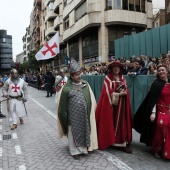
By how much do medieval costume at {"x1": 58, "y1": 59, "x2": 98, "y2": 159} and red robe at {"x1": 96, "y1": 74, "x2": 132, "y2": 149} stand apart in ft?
0.83

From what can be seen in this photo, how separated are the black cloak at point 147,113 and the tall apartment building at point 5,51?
104 m

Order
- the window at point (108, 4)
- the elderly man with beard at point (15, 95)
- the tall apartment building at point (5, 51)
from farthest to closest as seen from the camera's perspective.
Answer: the tall apartment building at point (5, 51) → the window at point (108, 4) → the elderly man with beard at point (15, 95)

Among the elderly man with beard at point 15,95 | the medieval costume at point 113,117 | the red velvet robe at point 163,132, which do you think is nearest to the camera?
the red velvet robe at point 163,132

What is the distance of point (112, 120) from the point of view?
5.68 m

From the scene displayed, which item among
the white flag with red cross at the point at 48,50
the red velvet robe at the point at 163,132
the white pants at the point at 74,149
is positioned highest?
the white flag with red cross at the point at 48,50

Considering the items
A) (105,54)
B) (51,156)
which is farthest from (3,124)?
(105,54)

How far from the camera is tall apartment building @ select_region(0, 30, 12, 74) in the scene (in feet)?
354

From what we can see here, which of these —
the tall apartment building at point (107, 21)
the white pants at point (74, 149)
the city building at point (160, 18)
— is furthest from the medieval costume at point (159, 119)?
the city building at point (160, 18)

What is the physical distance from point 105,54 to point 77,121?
2160cm

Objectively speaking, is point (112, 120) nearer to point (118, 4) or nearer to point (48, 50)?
point (48, 50)

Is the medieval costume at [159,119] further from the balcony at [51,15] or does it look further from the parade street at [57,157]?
the balcony at [51,15]

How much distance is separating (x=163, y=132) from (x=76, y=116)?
164 cm

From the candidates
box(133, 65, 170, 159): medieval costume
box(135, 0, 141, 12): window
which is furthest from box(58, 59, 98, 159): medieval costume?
box(135, 0, 141, 12): window

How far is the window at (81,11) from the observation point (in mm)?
28581
